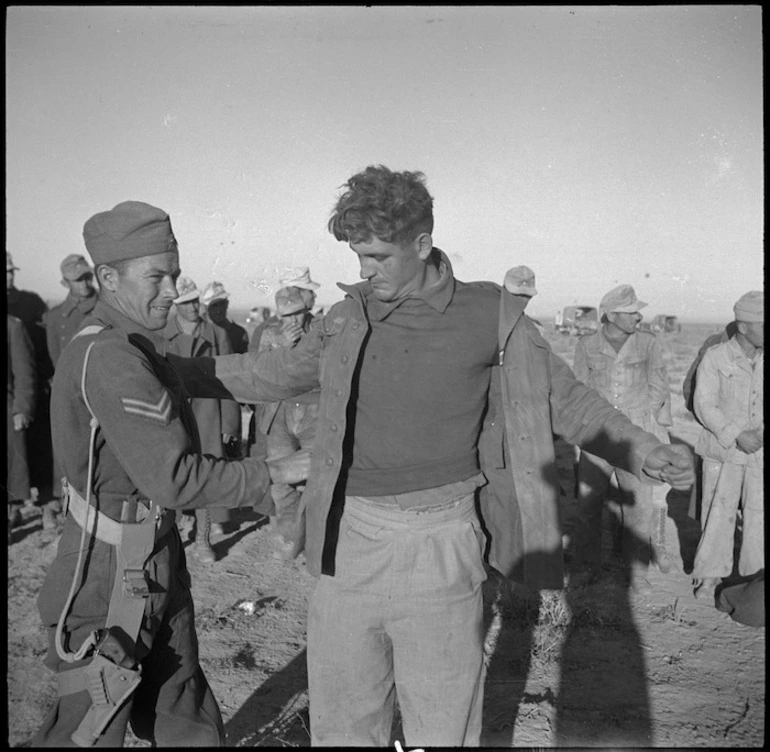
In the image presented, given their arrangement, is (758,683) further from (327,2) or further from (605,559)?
(327,2)

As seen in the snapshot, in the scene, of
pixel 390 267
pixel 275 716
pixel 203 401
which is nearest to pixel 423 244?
pixel 390 267

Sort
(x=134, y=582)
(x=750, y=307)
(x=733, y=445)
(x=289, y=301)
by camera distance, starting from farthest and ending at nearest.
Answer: (x=289, y=301)
(x=733, y=445)
(x=750, y=307)
(x=134, y=582)

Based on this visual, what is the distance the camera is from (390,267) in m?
2.54

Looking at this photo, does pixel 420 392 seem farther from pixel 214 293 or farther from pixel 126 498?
pixel 214 293

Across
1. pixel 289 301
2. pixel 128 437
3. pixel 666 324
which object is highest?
pixel 289 301

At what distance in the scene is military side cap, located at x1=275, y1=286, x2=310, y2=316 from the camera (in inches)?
242

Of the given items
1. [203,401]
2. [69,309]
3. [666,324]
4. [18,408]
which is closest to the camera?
[203,401]

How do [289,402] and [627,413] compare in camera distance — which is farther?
[627,413]

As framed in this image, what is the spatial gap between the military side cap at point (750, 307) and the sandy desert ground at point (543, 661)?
2.31 metres

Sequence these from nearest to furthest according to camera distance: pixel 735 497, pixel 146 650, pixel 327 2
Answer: pixel 146 650
pixel 327 2
pixel 735 497

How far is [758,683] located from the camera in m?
4.46

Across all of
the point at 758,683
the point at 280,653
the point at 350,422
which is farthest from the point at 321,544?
the point at 758,683

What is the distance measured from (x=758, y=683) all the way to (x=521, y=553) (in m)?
2.95

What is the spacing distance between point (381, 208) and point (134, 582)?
59.8 inches
